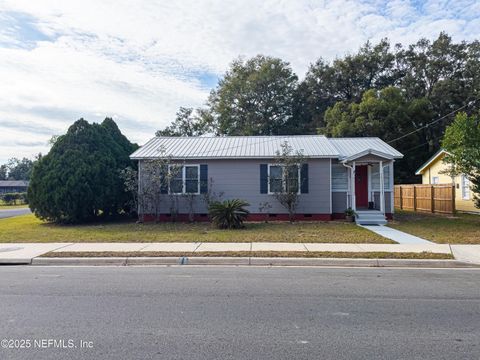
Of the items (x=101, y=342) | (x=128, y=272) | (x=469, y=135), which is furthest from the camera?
(x=469, y=135)

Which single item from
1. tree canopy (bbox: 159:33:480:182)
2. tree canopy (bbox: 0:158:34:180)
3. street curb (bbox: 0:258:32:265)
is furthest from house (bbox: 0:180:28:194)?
street curb (bbox: 0:258:32:265)

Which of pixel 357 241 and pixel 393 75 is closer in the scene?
pixel 357 241

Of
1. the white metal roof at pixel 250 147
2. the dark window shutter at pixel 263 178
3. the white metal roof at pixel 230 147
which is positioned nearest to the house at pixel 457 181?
the white metal roof at pixel 250 147

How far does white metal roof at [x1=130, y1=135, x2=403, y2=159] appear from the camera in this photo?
57.7 feet

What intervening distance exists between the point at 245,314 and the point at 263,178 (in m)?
12.7

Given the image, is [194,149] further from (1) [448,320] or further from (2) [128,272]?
(1) [448,320]

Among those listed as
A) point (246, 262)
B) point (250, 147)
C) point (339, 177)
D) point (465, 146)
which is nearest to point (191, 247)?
point (246, 262)

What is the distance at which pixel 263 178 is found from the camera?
17.7 metres

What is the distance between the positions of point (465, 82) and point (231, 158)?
2962 cm

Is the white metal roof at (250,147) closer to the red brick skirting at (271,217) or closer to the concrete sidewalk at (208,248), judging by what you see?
the red brick skirting at (271,217)

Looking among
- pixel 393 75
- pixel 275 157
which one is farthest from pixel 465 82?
pixel 275 157

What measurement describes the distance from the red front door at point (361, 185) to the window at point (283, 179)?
3944mm

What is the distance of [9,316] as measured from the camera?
5.09 m

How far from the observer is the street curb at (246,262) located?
28.3ft
